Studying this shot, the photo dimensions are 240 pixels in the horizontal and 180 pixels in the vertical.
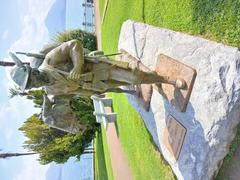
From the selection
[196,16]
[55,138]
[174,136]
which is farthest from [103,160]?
[196,16]

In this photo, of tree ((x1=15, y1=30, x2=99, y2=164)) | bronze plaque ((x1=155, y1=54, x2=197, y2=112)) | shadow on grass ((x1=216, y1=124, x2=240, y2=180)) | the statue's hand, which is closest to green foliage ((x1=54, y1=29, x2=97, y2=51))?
tree ((x1=15, y1=30, x2=99, y2=164))

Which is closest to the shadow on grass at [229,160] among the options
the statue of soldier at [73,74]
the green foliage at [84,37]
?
the statue of soldier at [73,74]

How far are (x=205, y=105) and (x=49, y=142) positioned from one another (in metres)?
17.1

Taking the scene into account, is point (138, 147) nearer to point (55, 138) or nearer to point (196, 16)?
point (196, 16)

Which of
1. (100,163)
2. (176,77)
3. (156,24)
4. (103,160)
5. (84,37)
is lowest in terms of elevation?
(100,163)

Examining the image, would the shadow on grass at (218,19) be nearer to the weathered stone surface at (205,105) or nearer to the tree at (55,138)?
the weathered stone surface at (205,105)

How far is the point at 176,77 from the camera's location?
24.0 ft

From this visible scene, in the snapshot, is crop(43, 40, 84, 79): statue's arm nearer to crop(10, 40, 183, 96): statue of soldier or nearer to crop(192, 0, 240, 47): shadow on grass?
crop(10, 40, 183, 96): statue of soldier

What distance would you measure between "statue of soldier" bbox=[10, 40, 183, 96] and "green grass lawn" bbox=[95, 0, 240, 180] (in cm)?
128

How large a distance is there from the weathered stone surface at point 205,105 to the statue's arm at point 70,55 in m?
1.98

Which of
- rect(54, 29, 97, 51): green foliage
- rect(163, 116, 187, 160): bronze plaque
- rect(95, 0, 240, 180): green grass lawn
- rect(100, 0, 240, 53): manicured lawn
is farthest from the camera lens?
rect(54, 29, 97, 51): green foliage

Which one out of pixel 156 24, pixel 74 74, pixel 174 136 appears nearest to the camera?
pixel 74 74

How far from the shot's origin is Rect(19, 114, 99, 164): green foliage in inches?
855

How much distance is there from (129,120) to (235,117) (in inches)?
331
